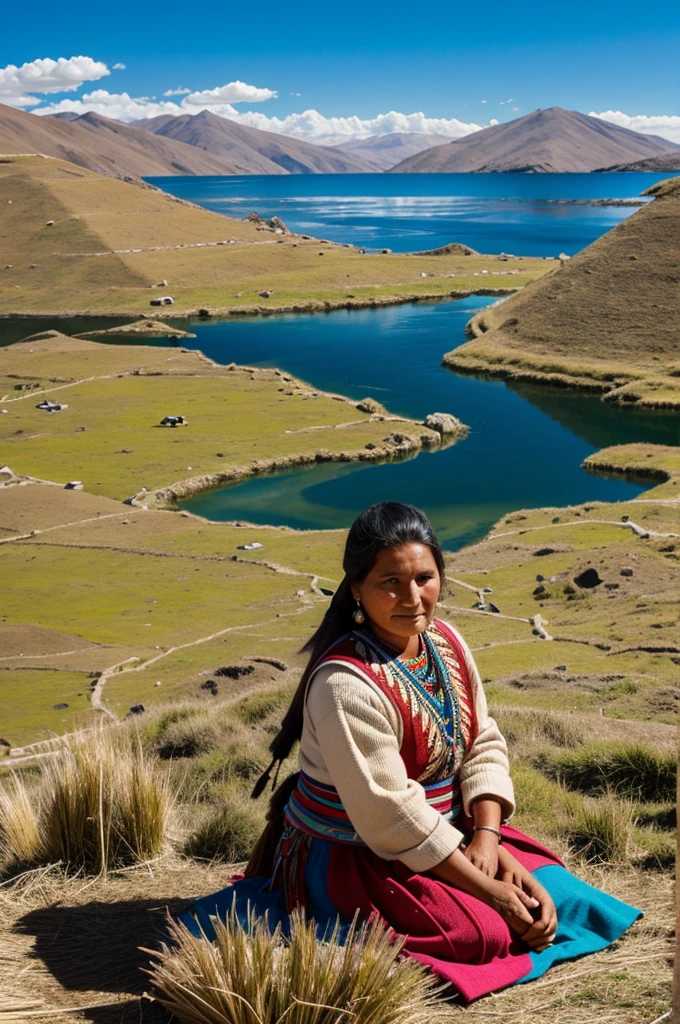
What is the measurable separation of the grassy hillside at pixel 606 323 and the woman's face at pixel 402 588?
48.3 meters

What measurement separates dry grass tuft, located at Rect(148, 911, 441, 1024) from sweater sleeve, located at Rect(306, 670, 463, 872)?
38 cm

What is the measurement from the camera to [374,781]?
3.77 metres

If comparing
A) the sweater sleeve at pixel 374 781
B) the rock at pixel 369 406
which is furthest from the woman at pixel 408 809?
the rock at pixel 369 406

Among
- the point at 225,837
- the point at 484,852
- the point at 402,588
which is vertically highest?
the point at 402,588

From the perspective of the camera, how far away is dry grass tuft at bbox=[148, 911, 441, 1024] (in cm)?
340

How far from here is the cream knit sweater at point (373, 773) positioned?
3752 mm

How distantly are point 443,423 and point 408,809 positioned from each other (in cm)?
4250

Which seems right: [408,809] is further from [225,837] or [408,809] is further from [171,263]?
[171,263]

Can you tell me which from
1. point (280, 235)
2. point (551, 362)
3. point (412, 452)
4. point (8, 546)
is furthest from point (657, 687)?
point (280, 235)

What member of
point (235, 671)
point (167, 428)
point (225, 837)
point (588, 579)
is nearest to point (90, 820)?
point (225, 837)

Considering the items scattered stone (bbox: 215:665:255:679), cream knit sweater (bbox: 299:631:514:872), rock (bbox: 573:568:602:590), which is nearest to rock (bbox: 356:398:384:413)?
rock (bbox: 573:568:602:590)

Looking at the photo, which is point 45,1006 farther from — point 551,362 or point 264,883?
point 551,362

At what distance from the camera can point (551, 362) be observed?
58.7 metres

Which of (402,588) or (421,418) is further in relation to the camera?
(421,418)
